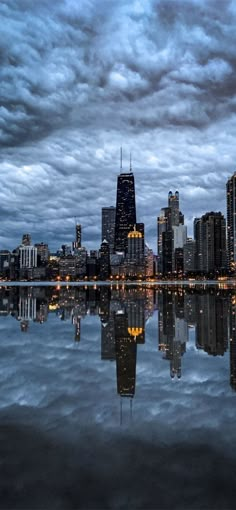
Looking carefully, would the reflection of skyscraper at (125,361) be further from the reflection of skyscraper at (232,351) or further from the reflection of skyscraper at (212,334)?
the reflection of skyscraper at (212,334)

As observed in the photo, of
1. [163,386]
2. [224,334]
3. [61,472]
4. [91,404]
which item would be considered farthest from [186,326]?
[61,472]

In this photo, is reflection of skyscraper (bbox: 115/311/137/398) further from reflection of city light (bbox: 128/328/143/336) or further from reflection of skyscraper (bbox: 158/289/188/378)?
reflection of skyscraper (bbox: 158/289/188/378)

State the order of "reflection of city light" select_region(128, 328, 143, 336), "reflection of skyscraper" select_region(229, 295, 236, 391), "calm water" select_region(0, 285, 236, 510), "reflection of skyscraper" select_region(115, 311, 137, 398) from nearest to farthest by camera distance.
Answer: "calm water" select_region(0, 285, 236, 510), "reflection of skyscraper" select_region(115, 311, 137, 398), "reflection of skyscraper" select_region(229, 295, 236, 391), "reflection of city light" select_region(128, 328, 143, 336)

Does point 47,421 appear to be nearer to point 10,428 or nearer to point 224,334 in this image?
point 10,428

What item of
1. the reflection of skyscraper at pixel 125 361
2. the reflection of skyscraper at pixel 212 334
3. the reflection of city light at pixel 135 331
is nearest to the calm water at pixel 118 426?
the reflection of skyscraper at pixel 125 361

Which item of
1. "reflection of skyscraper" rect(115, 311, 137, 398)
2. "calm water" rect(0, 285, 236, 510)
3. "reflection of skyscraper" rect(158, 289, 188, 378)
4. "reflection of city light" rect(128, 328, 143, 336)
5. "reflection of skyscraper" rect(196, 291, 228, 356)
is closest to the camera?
"calm water" rect(0, 285, 236, 510)

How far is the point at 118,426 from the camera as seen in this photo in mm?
6895

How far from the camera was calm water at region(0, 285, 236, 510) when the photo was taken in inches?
184

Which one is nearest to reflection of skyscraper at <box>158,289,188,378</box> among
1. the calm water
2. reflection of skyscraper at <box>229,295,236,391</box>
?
the calm water

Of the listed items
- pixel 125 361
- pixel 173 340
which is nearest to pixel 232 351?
pixel 173 340

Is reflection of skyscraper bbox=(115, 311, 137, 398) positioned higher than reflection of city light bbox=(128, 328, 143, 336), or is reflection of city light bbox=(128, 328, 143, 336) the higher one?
reflection of city light bbox=(128, 328, 143, 336)

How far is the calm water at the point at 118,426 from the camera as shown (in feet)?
15.4

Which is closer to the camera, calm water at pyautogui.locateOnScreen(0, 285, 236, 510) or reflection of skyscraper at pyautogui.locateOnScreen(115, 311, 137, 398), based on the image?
calm water at pyautogui.locateOnScreen(0, 285, 236, 510)

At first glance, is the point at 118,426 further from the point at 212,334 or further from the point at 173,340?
the point at 212,334
